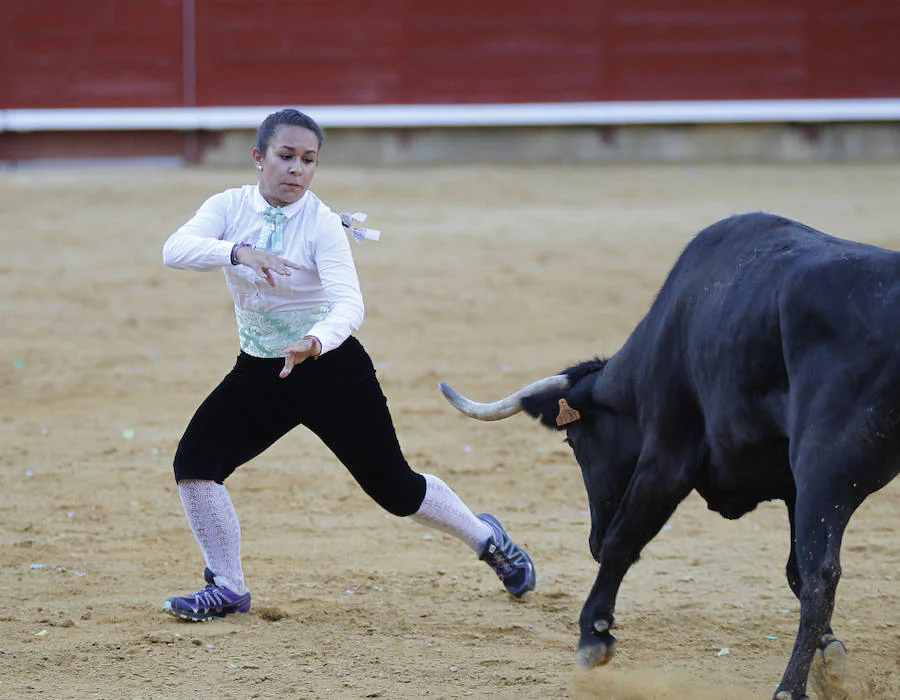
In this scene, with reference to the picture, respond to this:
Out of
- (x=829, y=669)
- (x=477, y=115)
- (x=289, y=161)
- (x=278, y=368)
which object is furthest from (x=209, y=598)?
(x=477, y=115)

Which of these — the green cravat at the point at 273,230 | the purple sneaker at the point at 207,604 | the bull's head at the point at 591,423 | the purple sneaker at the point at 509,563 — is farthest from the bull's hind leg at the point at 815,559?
the purple sneaker at the point at 207,604

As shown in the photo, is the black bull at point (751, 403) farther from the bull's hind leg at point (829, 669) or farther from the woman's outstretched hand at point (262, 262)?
the woman's outstretched hand at point (262, 262)

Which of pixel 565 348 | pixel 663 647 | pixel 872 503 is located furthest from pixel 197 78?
pixel 663 647

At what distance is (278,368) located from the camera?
10.4ft

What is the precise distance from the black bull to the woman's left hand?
17.1 inches

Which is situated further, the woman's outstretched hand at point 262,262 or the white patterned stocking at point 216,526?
the white patterned stocking at point 216,526

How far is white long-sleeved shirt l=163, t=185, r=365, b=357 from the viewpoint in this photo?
2.98 meters

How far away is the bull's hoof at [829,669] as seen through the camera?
2785mm

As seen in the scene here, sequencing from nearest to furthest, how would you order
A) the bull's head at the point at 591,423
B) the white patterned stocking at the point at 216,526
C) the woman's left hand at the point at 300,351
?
the woman's left hand at the point at 300,351
the bull's head at the point at 591,423
the white patterned stocking at the point at 216,526

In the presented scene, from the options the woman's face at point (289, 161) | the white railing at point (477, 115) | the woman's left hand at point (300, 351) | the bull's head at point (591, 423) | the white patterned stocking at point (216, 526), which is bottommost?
the white patterned stocking at point (216, 526)

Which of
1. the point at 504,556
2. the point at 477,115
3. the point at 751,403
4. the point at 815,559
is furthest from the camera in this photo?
the point at 477,115

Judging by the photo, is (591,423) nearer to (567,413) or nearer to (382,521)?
(567,413)

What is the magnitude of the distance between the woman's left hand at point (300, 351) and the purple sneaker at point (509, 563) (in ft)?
3.08

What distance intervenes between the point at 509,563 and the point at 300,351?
105 centimetres
